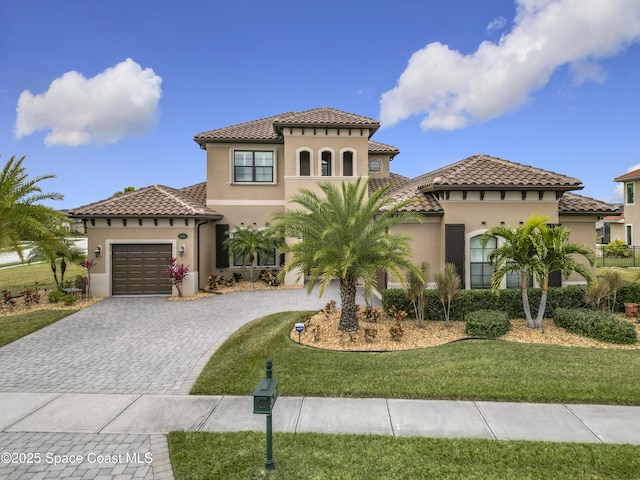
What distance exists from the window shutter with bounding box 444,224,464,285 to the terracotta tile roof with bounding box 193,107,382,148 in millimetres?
7340

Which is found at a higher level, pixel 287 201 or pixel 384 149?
pixel 384 149

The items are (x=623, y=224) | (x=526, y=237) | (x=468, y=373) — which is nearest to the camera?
(x=468, y=373)

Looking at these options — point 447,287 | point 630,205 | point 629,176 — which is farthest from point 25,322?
point 630,205

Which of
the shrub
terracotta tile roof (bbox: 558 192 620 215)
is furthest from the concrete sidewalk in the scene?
the shrub

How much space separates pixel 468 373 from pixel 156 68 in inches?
856

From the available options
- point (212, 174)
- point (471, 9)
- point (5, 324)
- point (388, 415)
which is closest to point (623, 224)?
point (471, 9)

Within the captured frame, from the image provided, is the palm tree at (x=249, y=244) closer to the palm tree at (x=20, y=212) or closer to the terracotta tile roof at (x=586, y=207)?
the palm tree at (x=20, y=212)

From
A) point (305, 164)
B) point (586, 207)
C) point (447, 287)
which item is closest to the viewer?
point (447, 287)

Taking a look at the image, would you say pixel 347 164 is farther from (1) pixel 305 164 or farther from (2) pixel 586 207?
(2) pixel 586 207

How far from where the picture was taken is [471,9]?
51.9 feet

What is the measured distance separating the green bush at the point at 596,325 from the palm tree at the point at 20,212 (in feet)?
57.4

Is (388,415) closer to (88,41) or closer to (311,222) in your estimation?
(311,222)

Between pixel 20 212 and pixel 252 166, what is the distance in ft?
33.4

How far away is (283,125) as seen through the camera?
17.7 m
